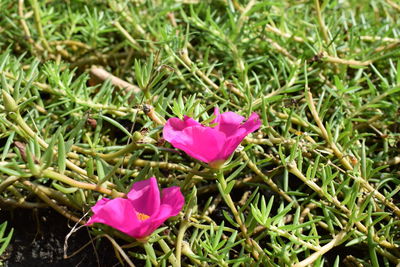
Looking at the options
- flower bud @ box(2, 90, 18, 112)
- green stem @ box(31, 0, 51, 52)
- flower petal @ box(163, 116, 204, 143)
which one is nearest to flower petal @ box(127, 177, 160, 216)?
flower petal @ box(163, 116, 204, 143)

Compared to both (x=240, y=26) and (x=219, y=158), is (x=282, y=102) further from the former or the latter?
(x=219, y=158)

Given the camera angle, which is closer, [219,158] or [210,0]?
[219,158]

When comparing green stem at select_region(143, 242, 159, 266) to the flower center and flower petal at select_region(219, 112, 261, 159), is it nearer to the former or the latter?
the flower center

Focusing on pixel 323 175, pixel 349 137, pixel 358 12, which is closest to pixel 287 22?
pixel 358 12

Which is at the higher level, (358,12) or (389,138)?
(358,12)

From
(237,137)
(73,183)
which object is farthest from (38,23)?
(237,137)

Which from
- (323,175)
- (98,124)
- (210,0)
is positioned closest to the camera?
(323,175)
